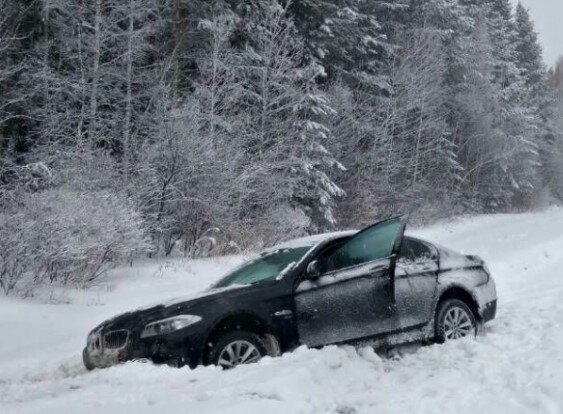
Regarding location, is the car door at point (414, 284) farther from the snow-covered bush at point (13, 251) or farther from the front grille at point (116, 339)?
the snow-covered bush at point (13, 251)

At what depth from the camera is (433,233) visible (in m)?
22.3

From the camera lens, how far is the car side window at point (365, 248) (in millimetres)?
6043

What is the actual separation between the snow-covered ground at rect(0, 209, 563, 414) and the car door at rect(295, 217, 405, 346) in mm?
272

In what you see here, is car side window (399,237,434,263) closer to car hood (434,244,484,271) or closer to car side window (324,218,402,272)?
car hood (434,244,484,271)

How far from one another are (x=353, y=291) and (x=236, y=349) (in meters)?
1.40

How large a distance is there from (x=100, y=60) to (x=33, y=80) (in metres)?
2.28

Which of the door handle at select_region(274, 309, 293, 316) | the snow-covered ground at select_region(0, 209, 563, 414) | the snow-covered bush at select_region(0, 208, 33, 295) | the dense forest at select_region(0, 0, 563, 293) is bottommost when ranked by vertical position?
the snow-covered ground at select_region(0, 209, 563, 414)

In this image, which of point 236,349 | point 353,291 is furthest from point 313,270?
point 236,349

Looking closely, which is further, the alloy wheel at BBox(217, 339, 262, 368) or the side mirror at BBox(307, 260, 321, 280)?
the side mirror at BBox(307, 260, 321, 280)

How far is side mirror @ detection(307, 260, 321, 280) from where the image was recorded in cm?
579

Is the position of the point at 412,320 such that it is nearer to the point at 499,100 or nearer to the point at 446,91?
the point at 446,91

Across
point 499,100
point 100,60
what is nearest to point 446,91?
point 499,100

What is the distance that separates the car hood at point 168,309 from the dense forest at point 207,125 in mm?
4537

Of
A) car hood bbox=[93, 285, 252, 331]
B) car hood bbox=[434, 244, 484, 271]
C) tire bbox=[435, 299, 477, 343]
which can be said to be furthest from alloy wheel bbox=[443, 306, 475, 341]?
car hood bbox=[93, 285, 252, 331]
